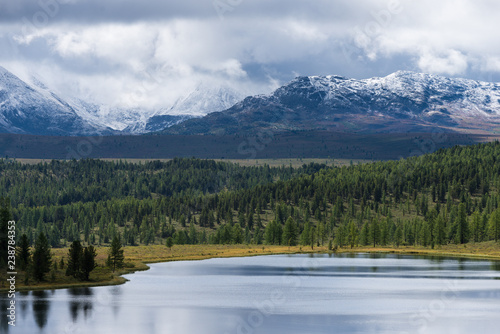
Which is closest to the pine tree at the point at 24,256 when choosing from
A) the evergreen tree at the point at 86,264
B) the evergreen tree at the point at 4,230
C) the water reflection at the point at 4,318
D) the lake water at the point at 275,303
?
the evergreen tree at the point at 4,230

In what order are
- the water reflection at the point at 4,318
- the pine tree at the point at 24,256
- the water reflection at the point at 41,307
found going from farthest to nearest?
1. the pine tree at the point at 24,256
2. the water reflection at the point at 41,307
3. the water reflection at the point at 4,318

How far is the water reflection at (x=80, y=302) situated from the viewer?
86.8m

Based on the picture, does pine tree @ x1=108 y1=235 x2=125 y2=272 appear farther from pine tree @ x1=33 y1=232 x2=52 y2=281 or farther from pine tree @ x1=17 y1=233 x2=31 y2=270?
pine tree @ x1=33 y1=232 x2=52 y2=281

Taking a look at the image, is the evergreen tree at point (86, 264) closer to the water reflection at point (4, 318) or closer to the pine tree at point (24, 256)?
the pine tree at point (24, 256)

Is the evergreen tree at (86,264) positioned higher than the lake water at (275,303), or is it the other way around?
the evergreen tree at (86,264)

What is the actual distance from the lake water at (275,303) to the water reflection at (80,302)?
130 mm

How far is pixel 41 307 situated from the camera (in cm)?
9062

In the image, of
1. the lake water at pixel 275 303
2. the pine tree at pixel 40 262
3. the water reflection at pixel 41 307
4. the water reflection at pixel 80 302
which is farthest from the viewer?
the pine tree at pixel 40 262

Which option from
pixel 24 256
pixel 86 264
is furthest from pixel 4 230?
pixel 86 264

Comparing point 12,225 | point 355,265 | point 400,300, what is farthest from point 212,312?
point 355,265

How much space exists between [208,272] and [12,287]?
168 feet

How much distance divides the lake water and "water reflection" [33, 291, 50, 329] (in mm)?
113

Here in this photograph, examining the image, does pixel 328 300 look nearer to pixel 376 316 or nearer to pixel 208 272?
pixel 376 316

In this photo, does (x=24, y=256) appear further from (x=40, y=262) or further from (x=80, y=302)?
(x=80, y=302)
